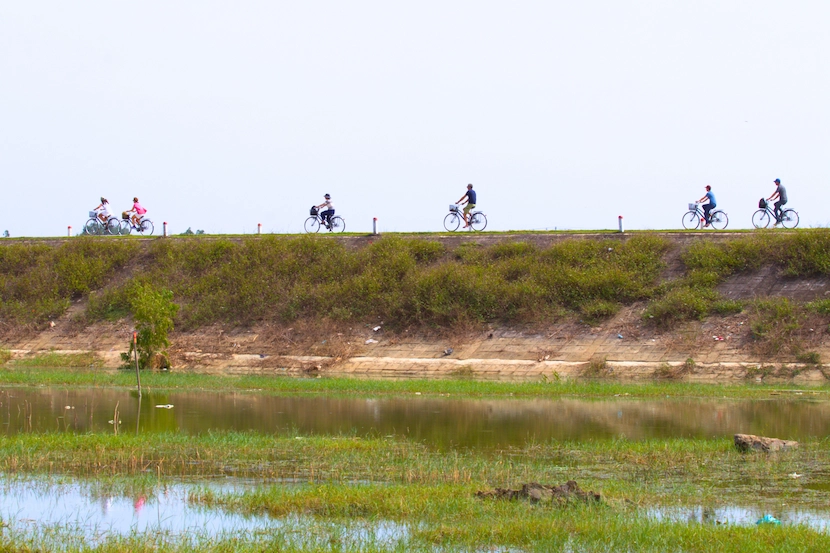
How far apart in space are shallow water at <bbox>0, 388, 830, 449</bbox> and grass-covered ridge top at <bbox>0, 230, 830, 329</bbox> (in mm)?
11475

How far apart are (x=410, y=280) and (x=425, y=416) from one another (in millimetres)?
17690

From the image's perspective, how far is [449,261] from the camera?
3922cm

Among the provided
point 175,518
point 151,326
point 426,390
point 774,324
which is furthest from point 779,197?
point 175,518

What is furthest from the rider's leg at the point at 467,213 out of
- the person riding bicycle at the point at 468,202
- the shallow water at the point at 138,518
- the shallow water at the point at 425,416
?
the shallow water at the point at 138,518

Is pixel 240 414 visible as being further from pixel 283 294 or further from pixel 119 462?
pixel 283 294

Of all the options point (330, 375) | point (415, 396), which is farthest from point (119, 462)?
point (330, 375)

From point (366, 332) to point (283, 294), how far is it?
5.16 metres

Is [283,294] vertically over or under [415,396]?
over

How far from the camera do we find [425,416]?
795 inches

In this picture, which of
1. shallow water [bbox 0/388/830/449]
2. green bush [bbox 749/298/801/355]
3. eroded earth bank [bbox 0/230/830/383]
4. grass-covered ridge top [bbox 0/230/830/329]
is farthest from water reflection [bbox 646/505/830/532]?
grass-covered ridge top [bbox 0/230/830/329]

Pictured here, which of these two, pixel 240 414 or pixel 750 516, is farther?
pixel 240 414

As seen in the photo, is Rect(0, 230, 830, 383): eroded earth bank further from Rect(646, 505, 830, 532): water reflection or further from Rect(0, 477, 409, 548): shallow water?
Rect(0, 477, 409, 548): shallow water

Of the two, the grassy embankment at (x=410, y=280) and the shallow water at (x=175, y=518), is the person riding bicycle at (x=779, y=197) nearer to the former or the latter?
the grassy embankment at (x=410, y=280)

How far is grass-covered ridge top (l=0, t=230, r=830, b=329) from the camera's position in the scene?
34.3 m
